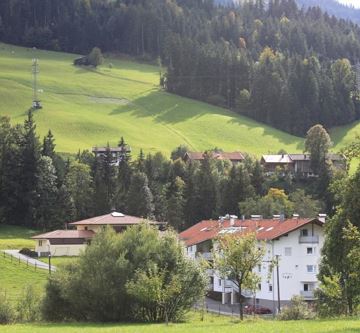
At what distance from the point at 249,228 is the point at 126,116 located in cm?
8244

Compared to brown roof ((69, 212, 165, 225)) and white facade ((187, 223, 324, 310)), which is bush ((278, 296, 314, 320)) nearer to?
white facade ((187, 223, 324, 310))

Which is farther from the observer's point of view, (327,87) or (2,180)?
(327,87)

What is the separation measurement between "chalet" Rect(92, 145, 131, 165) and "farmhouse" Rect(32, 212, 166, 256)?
21.6 meters

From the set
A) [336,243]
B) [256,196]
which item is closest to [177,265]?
[336,243]

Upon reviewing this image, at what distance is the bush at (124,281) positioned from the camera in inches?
1704

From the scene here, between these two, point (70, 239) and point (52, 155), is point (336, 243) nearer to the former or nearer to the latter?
point (70, 239)

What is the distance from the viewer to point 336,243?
133 ft

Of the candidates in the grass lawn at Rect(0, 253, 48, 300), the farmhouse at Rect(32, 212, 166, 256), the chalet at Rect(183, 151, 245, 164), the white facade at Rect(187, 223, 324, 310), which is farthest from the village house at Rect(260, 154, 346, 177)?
the grass lawn at Rect(0, 253, 48, 300)

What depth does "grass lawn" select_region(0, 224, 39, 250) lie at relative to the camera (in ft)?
282

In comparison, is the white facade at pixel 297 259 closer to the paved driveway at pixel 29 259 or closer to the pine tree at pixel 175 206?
the paved driveway at pixel 29 259

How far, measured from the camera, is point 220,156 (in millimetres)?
125062

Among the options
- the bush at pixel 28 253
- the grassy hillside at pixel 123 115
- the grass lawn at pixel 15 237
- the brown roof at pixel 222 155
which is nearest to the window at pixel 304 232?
the bush at pixel 28 253

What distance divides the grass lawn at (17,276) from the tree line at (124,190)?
92.1ft

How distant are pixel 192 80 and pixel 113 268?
133267mm
